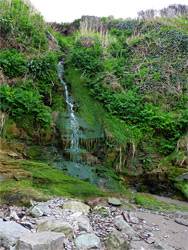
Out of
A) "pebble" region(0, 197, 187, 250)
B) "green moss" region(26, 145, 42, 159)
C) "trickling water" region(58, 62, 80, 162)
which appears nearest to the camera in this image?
"pebble" region(0, 197, 187, 250)

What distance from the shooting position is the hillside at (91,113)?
563 cm

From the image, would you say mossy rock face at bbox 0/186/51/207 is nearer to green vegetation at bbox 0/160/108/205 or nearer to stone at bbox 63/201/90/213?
green vegetation at bbox 0/160/108/205

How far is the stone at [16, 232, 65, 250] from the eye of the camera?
1.84m

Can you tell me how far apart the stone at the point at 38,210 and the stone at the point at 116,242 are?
121cm

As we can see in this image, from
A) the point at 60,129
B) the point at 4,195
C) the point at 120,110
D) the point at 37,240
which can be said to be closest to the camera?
the point at 37,240

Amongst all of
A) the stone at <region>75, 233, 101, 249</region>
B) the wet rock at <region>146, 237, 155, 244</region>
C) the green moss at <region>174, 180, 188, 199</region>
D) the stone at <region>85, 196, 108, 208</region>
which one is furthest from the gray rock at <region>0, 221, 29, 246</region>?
the green moss at <region>174, 180, 188, 199</region>

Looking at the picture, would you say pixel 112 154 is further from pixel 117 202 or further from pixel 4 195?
pixel 4 195

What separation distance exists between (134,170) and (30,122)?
15.1ft

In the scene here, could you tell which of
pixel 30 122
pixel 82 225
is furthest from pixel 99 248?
pixel 30 122

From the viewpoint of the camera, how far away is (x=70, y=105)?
8.11 meters

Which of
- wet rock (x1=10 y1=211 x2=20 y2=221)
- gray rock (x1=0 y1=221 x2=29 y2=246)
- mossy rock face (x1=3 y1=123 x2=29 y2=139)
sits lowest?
wet rock (x1=10 y1=211 x2=20 y2=221)

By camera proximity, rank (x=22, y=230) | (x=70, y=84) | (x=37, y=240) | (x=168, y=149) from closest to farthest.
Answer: (x=37, y=240)
(x=22, y=230)
(x=168, y=149)
(x=70, y=84)

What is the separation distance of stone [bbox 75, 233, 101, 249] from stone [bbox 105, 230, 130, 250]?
0.49ft

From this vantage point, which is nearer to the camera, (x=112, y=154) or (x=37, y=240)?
(x=37, y=240)
